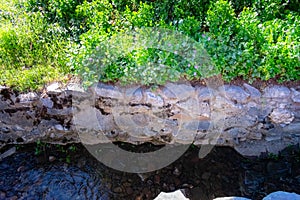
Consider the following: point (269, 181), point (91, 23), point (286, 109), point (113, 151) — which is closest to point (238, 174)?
point (269, 181)

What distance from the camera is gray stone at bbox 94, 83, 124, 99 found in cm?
321

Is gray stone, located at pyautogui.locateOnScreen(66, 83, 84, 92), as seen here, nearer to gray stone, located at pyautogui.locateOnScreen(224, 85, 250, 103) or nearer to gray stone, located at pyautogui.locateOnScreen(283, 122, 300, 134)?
gray stone, located at pyautogui.locateOnScreen(224, 85, 250, 103)

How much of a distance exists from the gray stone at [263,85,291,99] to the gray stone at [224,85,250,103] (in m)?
0.19

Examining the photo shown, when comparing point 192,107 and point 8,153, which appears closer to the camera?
point 192,107

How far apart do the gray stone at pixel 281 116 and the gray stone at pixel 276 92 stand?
0.17 m

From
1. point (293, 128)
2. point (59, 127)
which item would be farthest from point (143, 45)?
point (293, 128)

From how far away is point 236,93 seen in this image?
124 inches

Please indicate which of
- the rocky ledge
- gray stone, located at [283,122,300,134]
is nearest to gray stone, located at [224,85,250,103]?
the rocky ledge

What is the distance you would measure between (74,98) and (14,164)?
103cm

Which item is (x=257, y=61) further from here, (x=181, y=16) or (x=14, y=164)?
(x=14, y=164)

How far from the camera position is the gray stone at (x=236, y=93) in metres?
3.15

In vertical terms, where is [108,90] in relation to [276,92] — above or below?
below

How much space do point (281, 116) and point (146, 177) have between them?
1.48 meters

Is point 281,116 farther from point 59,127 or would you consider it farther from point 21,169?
point 21,169
